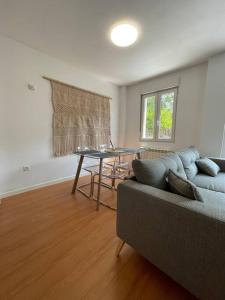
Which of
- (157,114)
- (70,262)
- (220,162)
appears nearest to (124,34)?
(157,114)

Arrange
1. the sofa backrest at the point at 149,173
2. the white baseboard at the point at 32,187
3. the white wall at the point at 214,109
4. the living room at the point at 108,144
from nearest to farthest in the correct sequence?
1. the living room at the point at 108,144
2. the sofa backrest at the point at 149,173
3. the white baseboard at the point at 32,187
4. the white wall at the point at 214,109

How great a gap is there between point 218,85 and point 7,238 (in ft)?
12.3

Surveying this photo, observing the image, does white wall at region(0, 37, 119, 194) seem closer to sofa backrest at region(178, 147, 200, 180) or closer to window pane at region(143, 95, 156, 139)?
window pane at region(143, 95, 156, 139)

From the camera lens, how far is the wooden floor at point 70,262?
1064mm

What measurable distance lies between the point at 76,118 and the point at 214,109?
8.78 feet

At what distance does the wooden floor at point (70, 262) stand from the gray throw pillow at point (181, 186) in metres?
0.67

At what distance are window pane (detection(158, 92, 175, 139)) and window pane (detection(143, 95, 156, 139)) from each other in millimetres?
217

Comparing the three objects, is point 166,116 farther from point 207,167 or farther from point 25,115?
point 25,115

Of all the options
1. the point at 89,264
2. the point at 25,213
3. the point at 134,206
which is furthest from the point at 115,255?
the point at 25,213

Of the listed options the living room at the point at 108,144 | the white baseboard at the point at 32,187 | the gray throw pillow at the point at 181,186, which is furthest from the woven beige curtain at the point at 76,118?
the gray throw pillow at the point at 181,186

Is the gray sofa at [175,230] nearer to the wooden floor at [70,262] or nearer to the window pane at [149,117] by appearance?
the wooden floor at [70,262]

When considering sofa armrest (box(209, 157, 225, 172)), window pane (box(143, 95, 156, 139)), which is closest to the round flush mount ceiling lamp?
window pane (box(143, 95, 156, 139))

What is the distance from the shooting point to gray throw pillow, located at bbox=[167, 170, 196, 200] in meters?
1.10

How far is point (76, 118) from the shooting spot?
10.9 ft
